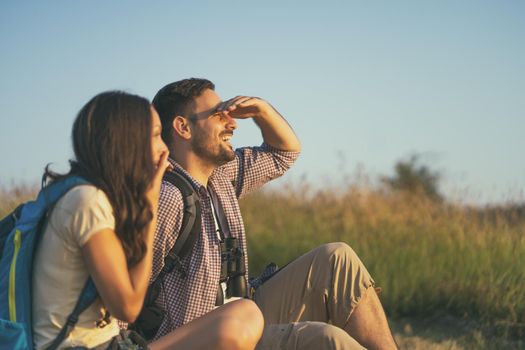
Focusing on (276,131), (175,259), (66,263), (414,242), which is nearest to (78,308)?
(66,263)

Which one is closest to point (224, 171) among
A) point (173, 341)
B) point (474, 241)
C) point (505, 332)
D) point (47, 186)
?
point (173, 341)

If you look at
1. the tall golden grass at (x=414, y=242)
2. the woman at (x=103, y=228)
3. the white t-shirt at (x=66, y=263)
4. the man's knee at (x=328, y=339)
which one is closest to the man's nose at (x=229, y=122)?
the man's knee at (x=328, y=339)

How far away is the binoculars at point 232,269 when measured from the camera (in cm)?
370

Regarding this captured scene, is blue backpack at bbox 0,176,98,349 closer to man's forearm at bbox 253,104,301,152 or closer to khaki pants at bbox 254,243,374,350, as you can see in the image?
khaki pants at bbox 254,243,374,350

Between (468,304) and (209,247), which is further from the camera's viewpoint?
(468,304)

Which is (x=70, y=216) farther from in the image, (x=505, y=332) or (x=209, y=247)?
(x=505, y=332)

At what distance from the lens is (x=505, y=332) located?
5.99 m

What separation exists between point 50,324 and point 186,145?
160 cm

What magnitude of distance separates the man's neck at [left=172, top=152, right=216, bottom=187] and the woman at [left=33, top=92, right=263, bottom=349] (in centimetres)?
125

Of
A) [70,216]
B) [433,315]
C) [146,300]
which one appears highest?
[70,216]

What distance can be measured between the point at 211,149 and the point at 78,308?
1553mm

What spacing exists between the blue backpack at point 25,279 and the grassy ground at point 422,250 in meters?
3.64

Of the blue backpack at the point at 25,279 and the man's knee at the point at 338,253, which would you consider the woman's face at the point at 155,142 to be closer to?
the blue backpack at the point at 25,279

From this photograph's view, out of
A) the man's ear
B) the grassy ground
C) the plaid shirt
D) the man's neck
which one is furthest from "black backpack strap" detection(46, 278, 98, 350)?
the grassy ground
